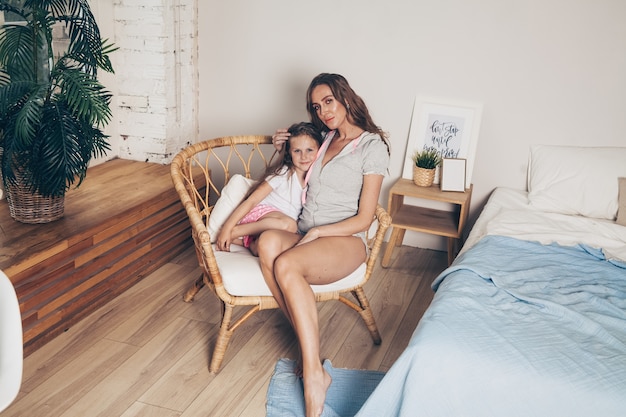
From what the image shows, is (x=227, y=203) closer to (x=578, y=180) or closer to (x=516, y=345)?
(x=516, y=345)

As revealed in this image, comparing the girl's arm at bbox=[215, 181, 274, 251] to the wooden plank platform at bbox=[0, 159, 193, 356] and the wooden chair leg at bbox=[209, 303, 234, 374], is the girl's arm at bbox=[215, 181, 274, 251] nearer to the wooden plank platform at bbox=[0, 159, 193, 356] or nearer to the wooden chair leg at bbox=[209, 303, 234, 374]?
the wooden chair leg at bbox=[209, 303, 234, 374]

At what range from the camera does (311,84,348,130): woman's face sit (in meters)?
2.54

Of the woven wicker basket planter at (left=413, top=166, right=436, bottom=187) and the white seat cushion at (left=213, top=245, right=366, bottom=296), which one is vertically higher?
the woven wicker basket planter at (left=413, top=166, right=436, bottom=187)

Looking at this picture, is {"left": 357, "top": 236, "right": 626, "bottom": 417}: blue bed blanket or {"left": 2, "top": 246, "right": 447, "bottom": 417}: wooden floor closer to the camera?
{"left": 357, "top": 236, "right": 626, "bottom": 417}: blue bed blanket

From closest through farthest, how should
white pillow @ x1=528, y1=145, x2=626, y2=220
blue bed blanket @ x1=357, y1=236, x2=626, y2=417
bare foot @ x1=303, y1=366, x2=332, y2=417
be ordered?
blue bed blanket @ x1=357, y1=236, x2=626, y2=417
bare foot @ x1=303, y1=366, x2=332, y2=417
white pillow @ x1=528, y1=145, x2=626, y2=220

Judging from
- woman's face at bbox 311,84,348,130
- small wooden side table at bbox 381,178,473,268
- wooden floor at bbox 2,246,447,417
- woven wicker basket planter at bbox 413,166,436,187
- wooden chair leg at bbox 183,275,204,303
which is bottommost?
wooden floor at bbox 2,246,447,417

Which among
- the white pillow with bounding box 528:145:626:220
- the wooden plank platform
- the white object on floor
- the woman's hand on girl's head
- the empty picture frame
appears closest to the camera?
the white object on floor

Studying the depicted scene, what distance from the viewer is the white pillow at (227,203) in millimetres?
2641

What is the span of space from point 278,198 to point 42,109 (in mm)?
1007

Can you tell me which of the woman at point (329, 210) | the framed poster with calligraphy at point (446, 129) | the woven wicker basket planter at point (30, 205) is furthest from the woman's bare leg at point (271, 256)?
the framed poster with calligraphy at point (446, 129)

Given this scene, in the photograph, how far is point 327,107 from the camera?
2.55 meters

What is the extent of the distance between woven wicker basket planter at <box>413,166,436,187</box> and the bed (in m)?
0.54

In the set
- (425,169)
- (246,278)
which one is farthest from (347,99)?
(425,169)

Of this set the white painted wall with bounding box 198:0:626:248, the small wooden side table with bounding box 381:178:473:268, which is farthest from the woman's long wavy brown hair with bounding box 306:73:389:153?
the white painted wall with bounding box 198:0:626:248
